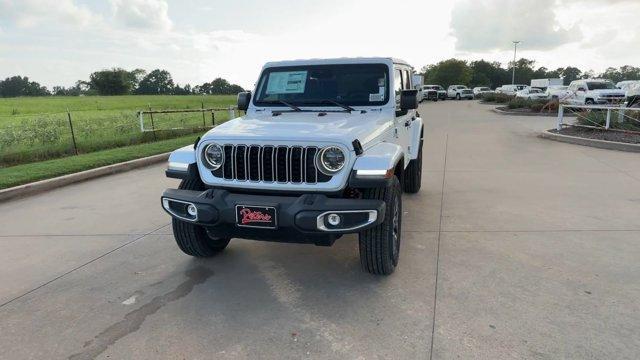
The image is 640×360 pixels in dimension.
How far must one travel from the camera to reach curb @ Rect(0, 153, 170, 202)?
24.1ft

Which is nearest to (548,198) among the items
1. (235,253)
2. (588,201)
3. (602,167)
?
(588,201)

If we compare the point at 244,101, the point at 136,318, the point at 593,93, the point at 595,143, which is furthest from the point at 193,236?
the point at 593,93

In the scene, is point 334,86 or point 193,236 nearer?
point 193,236

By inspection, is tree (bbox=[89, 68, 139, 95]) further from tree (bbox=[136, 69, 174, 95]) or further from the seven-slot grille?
the seven-slot grille

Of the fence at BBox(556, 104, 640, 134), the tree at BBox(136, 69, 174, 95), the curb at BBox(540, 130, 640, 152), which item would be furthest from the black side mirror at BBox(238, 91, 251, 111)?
the tree at BBox(136, 69, 174, 95)

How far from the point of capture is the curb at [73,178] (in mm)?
7341

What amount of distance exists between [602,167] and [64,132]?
51.7 ft

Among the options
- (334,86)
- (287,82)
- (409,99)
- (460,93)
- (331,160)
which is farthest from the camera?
(460,93)

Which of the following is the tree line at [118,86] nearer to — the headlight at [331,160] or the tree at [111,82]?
the tree at [111,82]

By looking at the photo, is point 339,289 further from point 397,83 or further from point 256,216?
point 397,83

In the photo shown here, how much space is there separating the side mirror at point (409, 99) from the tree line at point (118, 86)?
262 feet

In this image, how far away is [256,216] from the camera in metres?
3.40

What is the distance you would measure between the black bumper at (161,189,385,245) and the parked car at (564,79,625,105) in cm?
2486

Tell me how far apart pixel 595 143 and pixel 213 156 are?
10888 mm
